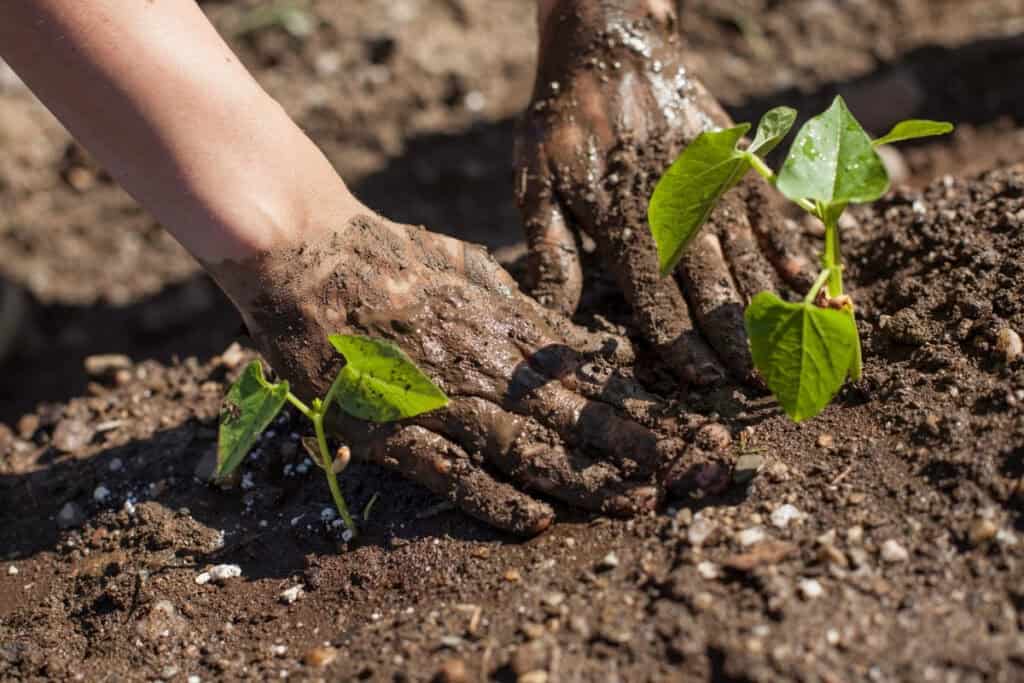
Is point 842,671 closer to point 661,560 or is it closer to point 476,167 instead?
point 661,560

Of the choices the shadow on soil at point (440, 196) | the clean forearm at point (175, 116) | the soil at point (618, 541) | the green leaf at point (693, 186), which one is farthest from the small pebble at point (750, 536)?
the shadow on soil at point (440, 196)

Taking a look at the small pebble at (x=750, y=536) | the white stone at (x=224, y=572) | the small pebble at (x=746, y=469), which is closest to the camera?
the small pebble at (x=750, y=536)

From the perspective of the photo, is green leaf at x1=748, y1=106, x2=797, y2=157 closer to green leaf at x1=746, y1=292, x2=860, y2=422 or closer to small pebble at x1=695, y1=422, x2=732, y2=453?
green leaf at x1=746, y1=292, x2=860, y2=422

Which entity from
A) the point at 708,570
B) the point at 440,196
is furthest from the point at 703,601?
the point at 440,196

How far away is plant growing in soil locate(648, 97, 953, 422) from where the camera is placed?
4.29 feet

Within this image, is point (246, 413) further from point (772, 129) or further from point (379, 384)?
point (772, 129)

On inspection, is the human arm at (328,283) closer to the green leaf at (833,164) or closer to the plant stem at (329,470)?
the plant stem at (329,470)

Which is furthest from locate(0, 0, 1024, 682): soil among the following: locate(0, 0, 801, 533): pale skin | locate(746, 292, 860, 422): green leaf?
locate(746, 292, 860, 422): green leaf

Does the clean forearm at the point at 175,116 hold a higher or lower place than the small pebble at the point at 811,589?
higher

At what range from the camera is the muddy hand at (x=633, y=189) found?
1.73 metres

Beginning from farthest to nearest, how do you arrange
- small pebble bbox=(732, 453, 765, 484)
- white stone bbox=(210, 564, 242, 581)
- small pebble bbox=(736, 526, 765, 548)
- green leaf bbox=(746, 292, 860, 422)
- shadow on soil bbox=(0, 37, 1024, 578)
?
shadow on soil bbox=(0, 37, 1024, 578) < white stone bbox=(210, 564, 242, 581) < small pebble bbox=(732, 453, 765, 484) < small pebble bbox=(736, 526, 765, 548) < green leaf bbox=(746, 292, 860, 422)

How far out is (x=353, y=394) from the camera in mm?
1465

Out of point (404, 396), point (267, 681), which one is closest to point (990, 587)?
point (404, 396)

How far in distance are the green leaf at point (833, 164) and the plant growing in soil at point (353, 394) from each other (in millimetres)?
620
